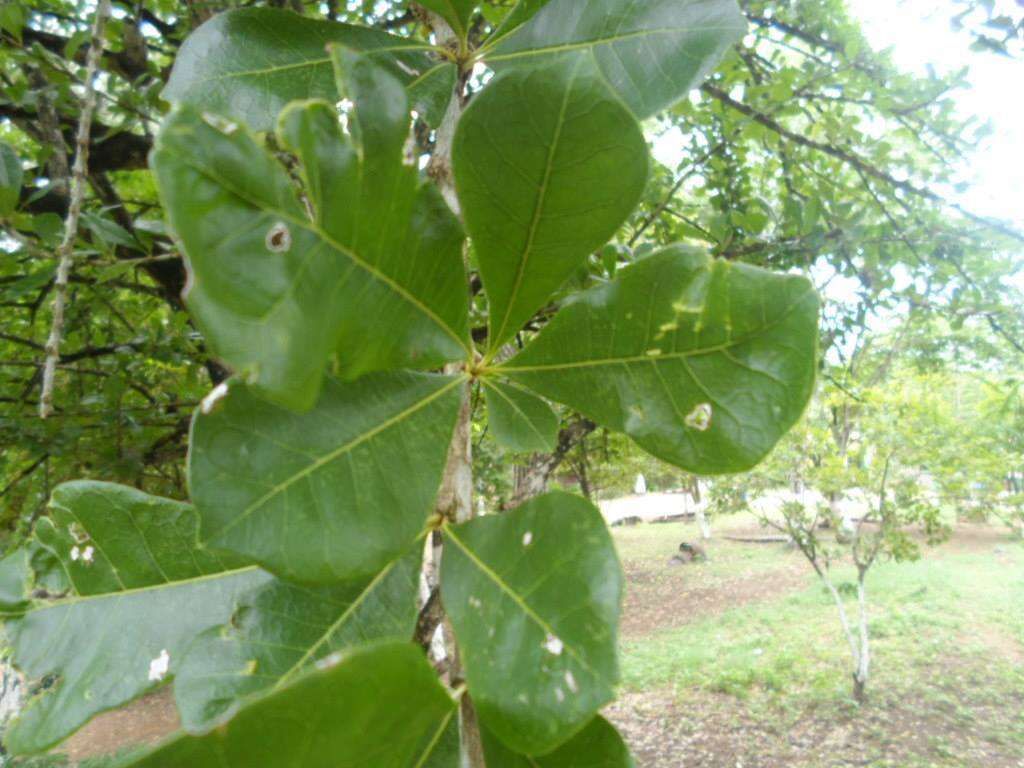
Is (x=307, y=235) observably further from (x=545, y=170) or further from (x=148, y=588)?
(x=148, y=588)

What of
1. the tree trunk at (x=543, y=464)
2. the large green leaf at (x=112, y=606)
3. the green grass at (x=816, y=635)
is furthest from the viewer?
the green grass at (x=816, y=635)

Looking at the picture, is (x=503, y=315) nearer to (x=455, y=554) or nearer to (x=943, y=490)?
(x=455, y=554)

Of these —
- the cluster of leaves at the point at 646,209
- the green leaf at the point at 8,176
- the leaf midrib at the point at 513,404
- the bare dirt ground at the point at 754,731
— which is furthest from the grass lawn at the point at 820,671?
the leaf midrib at the point at 513,404

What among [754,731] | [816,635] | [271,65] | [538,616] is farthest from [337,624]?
[816,635]

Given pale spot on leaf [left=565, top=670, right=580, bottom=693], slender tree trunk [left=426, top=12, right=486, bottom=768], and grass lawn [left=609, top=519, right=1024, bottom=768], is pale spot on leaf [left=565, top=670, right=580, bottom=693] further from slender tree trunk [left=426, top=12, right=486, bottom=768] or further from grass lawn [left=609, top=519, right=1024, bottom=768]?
grass lawn [left=609, top=519, right=1024, bottom=768]

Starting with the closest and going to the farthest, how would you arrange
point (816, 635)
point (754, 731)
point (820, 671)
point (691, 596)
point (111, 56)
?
point (111, 56) → point (754, 731) → point (820, 671) → point (816, 635) → point (691, 596)

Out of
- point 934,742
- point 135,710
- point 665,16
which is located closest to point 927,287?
point 665,16

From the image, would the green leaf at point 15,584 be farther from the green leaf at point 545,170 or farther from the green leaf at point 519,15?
the green leaf at point 519,15
